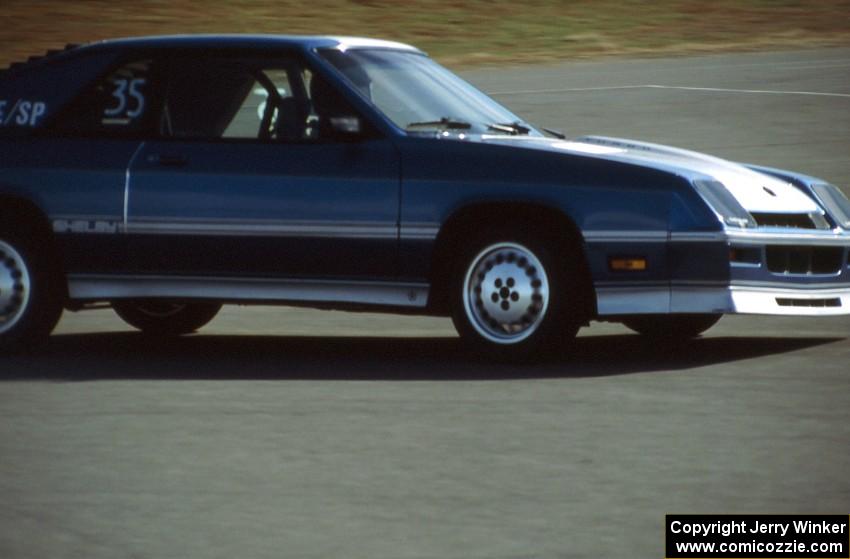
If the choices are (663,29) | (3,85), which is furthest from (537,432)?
(663,29)

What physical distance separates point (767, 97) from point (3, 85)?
16.6 metres

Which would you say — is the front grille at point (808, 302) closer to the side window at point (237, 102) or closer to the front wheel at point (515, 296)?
the front wheel at point (515, 296)

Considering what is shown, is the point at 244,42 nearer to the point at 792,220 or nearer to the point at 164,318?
the point at 164,318

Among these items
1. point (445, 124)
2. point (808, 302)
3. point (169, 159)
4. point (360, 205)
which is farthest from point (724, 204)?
point (169, 159)

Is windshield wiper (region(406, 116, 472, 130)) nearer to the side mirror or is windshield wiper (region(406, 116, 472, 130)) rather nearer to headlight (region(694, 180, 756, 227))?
the side mirror

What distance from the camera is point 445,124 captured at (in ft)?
32.4

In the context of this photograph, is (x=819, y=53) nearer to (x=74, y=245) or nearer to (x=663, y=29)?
(x=663, y=29)

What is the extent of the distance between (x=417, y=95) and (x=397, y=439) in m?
2.99

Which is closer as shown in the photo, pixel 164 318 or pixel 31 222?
pixel 31 222

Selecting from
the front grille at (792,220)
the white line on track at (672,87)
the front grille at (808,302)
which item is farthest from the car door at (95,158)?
the white line on track at (672,87)

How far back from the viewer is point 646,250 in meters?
9.20

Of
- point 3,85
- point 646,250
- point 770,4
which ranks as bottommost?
point 646,250

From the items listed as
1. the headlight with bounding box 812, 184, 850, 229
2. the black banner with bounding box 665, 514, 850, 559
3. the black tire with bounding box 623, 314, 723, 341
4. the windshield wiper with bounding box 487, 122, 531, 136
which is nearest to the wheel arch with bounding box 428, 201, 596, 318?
the windshield wiper with bounding box 487, 122, 531, 136

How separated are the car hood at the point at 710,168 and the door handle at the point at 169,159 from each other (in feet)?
4.94
